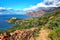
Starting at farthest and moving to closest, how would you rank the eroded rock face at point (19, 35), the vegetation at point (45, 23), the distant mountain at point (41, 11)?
the distant mountain at point (41, 11)
the vegetation at point (45, 23)
the eroded rock face at point (19, 35)

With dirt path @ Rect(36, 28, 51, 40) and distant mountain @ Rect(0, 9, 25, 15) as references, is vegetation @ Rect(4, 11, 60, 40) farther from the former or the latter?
distant mountain @ Rect(0, 9, 25, 15)

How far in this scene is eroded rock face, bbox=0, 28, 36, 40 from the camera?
566 centimetres

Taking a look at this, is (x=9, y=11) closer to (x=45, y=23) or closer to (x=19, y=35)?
(x=19, y=35)

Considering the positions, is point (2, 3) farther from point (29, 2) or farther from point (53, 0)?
point (53, 0)

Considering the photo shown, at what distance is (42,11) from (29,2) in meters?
0.52

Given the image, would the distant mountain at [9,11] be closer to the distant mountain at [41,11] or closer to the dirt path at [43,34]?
the distant mountain at [41,11]

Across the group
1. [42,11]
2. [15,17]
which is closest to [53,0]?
[42,11]

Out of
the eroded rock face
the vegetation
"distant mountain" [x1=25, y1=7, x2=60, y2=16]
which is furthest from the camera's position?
"distant mountain" [x1=25, y1=7, x2=60, y2=16]

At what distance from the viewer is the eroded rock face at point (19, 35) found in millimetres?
5659

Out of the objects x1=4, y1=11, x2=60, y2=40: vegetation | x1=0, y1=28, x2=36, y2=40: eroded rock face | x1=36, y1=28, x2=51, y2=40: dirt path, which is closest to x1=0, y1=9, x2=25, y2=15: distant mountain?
x1=4, y1=11, x2=60, y2=40: vegetation

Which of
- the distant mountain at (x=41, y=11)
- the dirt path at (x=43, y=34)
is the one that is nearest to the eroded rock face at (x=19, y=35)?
the dirt path at (x=43, y=34)

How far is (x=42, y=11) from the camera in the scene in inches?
246

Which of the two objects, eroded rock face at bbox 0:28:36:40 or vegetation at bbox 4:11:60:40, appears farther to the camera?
vegetation at bbox 4:11:60:40

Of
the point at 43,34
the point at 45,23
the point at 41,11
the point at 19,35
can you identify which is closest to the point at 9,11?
the point at 19,35
